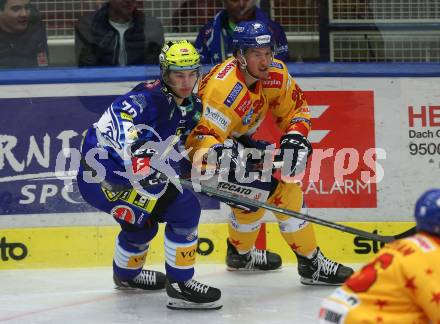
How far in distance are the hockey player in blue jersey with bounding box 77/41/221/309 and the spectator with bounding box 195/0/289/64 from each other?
109cm

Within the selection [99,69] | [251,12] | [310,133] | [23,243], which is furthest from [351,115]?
[23,243]

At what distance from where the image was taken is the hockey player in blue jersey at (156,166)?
472 cm

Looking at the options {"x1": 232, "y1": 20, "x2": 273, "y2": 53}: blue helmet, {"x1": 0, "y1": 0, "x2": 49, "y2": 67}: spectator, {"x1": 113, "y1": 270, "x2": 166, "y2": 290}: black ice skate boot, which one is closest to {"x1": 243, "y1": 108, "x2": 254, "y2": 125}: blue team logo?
{"x1": 232, "y1": 20, "x2": 273, "y2": 53}: blue helmet

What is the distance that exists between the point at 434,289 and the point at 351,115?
2807 millimetres

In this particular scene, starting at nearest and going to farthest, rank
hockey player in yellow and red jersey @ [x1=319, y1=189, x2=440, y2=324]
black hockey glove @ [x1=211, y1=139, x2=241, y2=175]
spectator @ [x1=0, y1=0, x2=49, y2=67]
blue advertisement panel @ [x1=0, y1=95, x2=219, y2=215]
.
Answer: hockey player in yellow and red jersey @ [x1=319, y1=189, x2=440, y2=324] < black hockey glove @ [x1=211, y1=139, x2=241, y2=175] < blue advertisement panel @ [x1=0, y1=95, x2=219, y2=215] < spectator @ [x1=0, y1=0, x2=49, y2=67]

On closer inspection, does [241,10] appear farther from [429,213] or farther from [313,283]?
[429,213]

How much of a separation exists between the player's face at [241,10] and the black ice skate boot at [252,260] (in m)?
1.21

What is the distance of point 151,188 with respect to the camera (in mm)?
4777

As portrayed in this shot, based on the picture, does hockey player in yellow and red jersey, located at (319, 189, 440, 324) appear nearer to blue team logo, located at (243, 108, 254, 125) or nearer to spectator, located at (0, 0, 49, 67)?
blue team logo, located at (243, 108, 254, 125)

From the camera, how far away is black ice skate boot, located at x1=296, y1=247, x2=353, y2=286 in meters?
5.29

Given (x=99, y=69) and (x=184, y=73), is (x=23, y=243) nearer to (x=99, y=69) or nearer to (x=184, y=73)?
(x=99, y=69)

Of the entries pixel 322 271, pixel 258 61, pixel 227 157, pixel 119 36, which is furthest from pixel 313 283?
pixel 119 36

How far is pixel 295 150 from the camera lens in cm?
518

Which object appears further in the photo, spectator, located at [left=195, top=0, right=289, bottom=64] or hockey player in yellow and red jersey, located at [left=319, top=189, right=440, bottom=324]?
spectator, located at [left=195, top=0, right=289, bottom=64]
